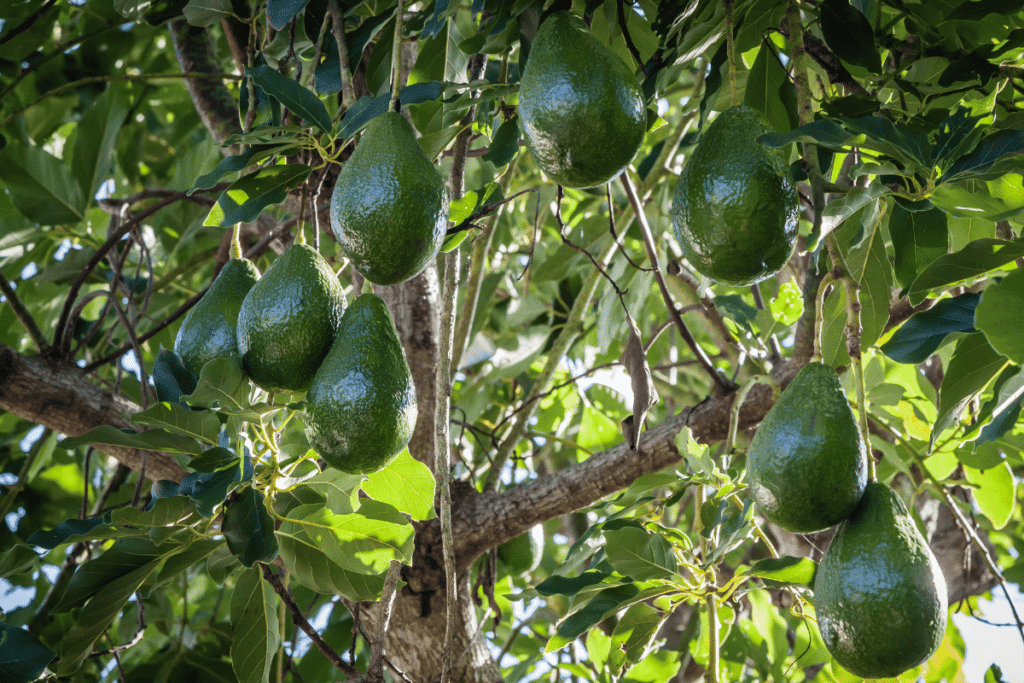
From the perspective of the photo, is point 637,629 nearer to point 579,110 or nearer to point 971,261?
point 971,261

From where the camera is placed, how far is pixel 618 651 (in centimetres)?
120

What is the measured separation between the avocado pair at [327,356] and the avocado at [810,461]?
39cm

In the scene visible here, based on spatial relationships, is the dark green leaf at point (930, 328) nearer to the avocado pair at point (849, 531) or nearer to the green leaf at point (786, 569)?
the avocado pair at point (849, 531)

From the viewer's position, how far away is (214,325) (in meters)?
0.93

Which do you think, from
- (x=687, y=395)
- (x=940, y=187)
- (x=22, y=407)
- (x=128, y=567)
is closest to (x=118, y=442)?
(x=128, y=567)

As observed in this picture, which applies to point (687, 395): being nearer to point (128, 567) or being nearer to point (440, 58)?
point (440, 58)

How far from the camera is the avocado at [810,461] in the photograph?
2.42 feet

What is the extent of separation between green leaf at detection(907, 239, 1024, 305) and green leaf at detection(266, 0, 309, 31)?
0.80 metres

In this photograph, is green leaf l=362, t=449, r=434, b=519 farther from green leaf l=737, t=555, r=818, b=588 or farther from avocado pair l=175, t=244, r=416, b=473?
green leaf l=737, t=555, r=818, b=588

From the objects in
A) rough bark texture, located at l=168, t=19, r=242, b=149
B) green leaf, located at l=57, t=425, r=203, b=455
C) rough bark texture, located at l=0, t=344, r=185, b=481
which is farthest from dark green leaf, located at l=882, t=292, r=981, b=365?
rough bark texture, located at l=168, t=19, r=242, b=149

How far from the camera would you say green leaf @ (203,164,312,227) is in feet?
2.95

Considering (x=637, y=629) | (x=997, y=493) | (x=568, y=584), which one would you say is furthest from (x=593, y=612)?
(x=997, y=493)

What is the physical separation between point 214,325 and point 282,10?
39 cm

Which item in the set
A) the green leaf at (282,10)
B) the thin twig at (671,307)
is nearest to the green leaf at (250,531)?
the green leaf at (282,10)
